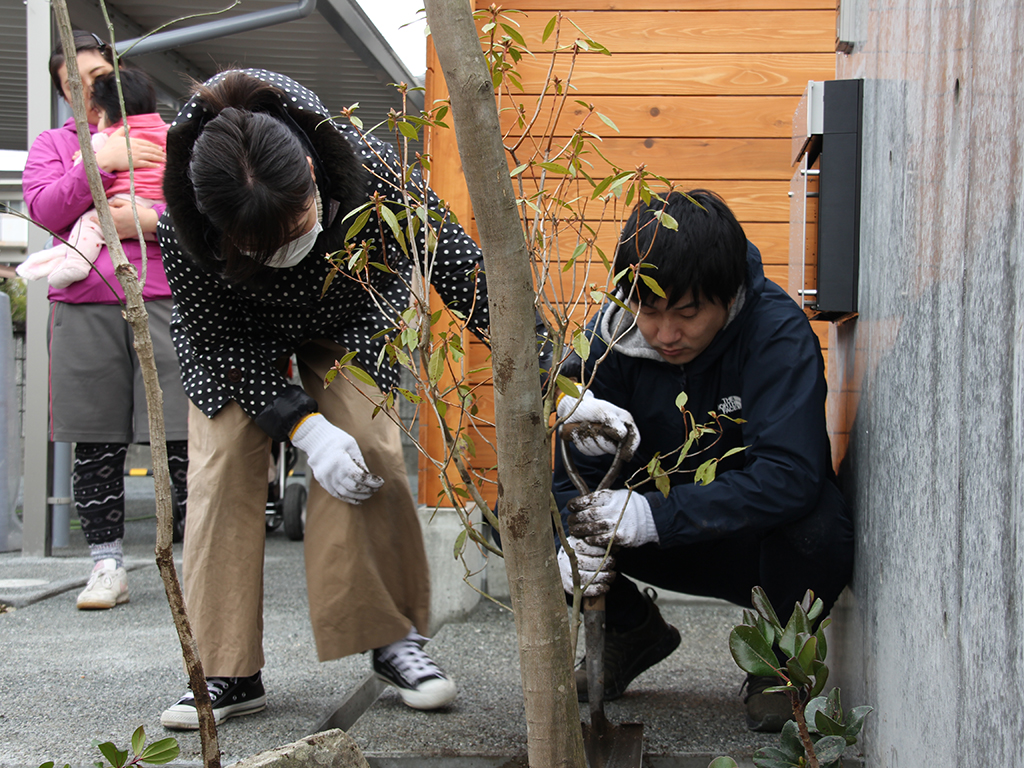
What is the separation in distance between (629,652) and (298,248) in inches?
44.9

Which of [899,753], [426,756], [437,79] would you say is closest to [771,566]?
[899,753]

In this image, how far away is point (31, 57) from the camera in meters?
3.80

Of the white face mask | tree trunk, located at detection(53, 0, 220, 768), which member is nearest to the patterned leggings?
the white face mask

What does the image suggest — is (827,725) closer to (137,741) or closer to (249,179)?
(137,741)

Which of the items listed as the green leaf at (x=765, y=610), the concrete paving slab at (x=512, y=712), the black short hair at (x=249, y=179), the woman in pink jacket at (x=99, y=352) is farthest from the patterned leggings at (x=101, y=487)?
the green leaf at (x=765, y=610)

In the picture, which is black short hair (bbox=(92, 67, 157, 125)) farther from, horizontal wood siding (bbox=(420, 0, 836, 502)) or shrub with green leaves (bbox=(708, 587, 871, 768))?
shrub with green leaves (bbox=(708, 587, 871, 768))

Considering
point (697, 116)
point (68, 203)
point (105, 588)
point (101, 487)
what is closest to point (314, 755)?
point (105, 588)

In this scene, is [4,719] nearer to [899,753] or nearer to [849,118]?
[899,753]

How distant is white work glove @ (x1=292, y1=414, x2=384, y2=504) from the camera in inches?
69.5

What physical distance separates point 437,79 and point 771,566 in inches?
74.5

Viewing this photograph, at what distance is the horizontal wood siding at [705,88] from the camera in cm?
286

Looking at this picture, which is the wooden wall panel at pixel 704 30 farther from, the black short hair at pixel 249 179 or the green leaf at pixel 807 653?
the green leaf at pixel 807 653

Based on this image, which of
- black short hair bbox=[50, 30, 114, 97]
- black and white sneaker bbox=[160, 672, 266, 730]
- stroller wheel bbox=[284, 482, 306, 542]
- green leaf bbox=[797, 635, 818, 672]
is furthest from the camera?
stroller wheel bbox=[284, 482, 306, 542]

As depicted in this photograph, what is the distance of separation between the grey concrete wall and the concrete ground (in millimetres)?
401
